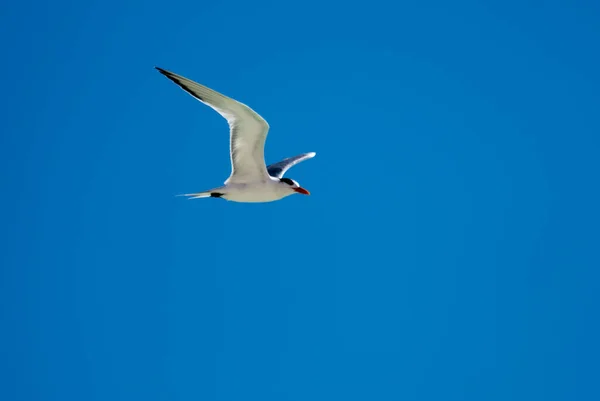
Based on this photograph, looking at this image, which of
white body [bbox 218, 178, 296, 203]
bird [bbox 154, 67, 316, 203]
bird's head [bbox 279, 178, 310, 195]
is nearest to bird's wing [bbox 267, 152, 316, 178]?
bird's head [bbox 279, 178, 310, 195]

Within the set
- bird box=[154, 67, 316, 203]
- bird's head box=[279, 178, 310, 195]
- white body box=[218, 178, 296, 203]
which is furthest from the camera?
bird's head box=[279, 178, 310, 195]

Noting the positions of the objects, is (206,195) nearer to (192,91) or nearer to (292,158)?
(192,91)

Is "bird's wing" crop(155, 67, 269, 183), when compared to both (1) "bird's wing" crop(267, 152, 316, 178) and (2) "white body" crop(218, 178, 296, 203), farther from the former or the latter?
(1) "bird's wing" crop(267, 152, 316, 178)

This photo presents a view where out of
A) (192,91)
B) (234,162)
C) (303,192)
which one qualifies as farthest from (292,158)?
(192,91)

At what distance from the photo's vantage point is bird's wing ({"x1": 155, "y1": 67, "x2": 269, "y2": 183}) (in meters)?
14.4

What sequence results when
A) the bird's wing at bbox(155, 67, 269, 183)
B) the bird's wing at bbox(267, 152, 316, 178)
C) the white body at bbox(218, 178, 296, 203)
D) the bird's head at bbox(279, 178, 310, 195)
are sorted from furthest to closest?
the bird's wing at bbox(267, 152, 316, 178) < the bird's head at bbox(279, 178, 310, 195) < the white body at bbox(218, 178, 296, 203) < the bird's wing at bbox(155, 67, 269, 183)

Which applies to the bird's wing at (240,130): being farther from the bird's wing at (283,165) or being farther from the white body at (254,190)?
the bird's wing at (283,165)

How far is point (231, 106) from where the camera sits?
1495 cm

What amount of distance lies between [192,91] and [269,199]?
347cm

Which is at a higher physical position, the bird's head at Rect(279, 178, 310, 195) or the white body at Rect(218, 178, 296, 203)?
the bird's head at Rect(279, 178, 310, 195)

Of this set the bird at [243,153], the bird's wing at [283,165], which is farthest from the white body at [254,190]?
the bird's wing at [283,165]

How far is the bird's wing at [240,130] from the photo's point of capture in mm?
14391

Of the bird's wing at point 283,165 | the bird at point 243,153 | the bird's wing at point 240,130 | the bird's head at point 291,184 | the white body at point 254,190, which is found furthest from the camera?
the bird's wing at point 283,165

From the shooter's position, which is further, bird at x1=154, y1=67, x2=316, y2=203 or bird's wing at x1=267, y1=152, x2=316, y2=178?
bird's wing at x1=267, y1=152, x2=316, y2=178
